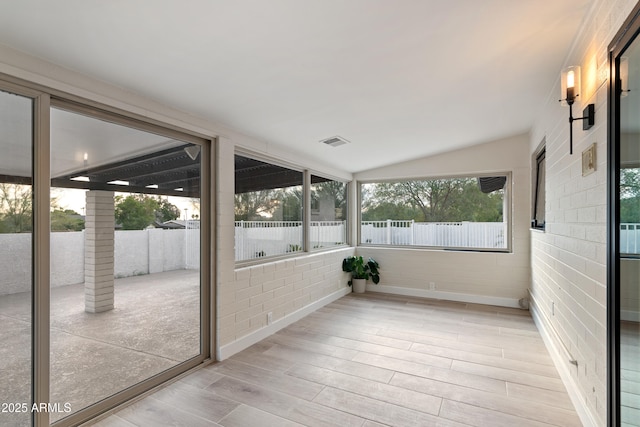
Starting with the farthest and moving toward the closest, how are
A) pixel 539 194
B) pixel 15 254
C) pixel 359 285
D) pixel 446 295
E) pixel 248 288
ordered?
pixel 359 285, pixel 446 295, pixel 539 194, pixel 248 288, pixel 15 254

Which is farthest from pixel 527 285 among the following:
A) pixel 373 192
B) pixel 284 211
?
pixel 284 211

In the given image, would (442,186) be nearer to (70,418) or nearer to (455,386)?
(455,386)

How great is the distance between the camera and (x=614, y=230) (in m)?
1.57

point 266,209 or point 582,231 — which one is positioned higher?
point 266,209

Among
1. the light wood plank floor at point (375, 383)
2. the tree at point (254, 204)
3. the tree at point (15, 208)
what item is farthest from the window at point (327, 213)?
the tree at point (15, 208)

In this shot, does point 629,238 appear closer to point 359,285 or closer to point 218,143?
point 218,143

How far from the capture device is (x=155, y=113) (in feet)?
8.02

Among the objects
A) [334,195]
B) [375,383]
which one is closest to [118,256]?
[375,383]

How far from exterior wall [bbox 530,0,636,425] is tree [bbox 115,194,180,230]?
296 centimetres

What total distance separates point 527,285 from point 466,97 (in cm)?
314

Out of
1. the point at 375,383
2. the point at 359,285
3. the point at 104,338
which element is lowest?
the point at 375,383

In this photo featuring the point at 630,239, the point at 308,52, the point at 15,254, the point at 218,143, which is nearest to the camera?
the point at 630,239

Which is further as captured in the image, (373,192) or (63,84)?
(373,192)

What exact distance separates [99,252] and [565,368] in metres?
3.60
